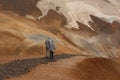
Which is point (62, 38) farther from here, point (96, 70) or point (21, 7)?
point (96, 70)

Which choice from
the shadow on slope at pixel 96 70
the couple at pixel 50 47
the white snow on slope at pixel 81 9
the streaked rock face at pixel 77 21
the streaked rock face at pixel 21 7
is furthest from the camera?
the white snow on slope at pixel 81 9

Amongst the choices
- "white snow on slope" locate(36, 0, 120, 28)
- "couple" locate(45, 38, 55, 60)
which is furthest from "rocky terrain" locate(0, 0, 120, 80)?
"couple" locate(45, 38, 55, 60)

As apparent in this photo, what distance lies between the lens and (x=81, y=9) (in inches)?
3593

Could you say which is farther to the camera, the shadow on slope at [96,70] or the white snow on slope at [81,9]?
the white snow on slope at [81,9]

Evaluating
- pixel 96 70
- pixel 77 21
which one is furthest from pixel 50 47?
pixel 77 21

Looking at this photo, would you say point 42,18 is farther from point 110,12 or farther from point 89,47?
point 110,12

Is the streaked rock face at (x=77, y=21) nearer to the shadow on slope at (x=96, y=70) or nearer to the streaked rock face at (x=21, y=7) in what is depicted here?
the streaked rock face at (x=21, y=7)

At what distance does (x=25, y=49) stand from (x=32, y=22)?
17.8 m

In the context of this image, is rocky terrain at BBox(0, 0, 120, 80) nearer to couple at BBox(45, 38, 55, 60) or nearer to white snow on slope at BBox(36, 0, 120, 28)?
white snow on slope at BBox(36, 0, 120, 28)

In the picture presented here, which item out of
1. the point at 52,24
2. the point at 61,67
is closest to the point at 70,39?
the point at 52,24

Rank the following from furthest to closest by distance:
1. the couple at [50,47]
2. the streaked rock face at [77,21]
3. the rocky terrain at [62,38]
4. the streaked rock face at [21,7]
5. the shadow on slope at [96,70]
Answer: the streaked rock face at [21,7] < the streaked rock face at [77,21] < the couple at [50,47] < the rocky terrain at [62,38] < the shadow on slope at [96,70]

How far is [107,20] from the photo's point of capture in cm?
9325

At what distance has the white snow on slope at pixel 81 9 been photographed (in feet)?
281

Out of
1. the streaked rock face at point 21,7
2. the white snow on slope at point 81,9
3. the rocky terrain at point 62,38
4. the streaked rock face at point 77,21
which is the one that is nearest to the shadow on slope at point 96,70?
the rocky terrain at point 62,38
